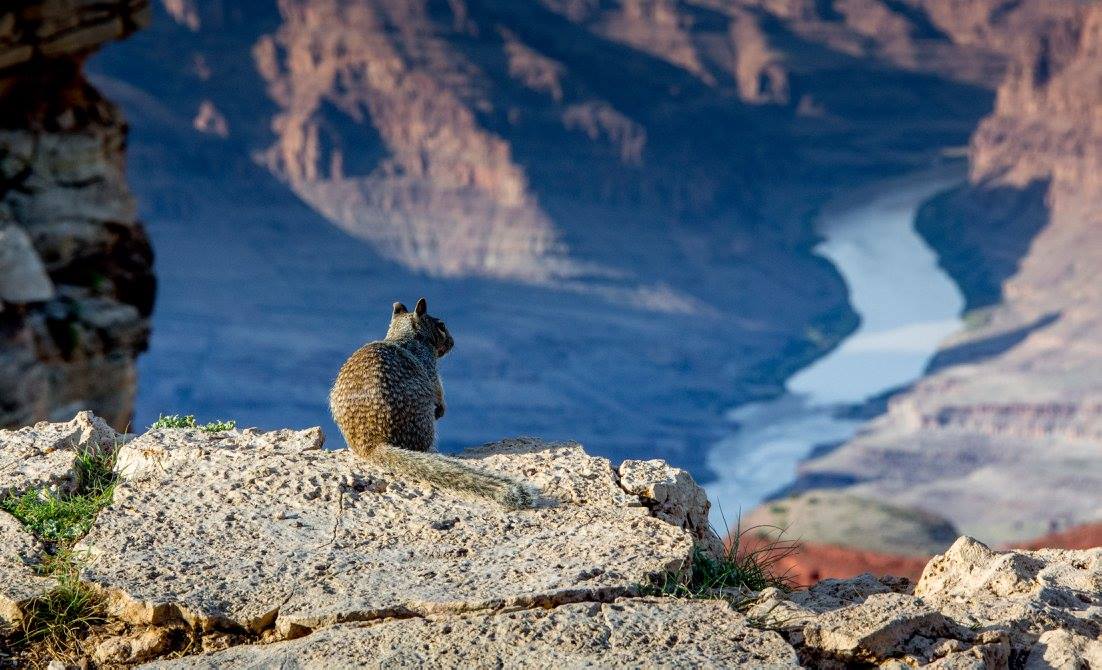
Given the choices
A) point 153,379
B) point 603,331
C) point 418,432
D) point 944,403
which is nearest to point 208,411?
point 153,379

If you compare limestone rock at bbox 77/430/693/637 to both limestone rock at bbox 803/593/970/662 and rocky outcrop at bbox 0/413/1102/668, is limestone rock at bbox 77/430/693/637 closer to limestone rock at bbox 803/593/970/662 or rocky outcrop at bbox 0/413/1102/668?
rocky outcrop at bbox 0/413/1102/668

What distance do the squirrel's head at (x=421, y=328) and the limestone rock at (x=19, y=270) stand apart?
21.4m

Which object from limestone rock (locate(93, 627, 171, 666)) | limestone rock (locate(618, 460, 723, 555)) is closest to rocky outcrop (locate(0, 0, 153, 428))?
limestone rock (locate(618, 460, 723, 555))

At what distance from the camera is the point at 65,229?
109ft

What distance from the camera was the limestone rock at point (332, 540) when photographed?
6.03 meters

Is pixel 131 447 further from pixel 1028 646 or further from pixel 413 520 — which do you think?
pixel 1028 646

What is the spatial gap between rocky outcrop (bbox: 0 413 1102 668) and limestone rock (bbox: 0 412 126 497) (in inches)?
0.8

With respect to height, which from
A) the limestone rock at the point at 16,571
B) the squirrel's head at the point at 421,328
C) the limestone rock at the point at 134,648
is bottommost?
the limestone rock at the point at 134,648

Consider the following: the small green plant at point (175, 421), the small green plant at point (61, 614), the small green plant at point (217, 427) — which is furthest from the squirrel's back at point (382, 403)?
the small green plant at point (61, 614)

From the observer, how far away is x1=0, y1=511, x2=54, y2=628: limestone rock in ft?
19.8

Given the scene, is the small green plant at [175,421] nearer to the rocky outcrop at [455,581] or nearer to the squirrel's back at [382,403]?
the rocky outcrop at [455,581]

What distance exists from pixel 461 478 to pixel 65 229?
28.6m

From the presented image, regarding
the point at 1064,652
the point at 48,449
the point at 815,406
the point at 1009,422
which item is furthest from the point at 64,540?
the point at 815,406

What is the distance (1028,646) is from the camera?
20.4 ft
